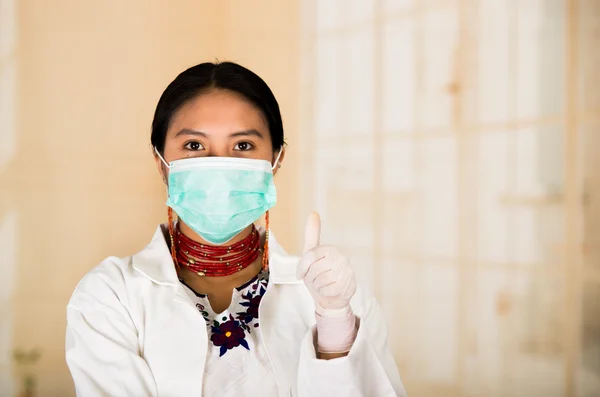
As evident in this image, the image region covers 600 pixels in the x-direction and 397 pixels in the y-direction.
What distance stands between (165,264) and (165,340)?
7.3 inches

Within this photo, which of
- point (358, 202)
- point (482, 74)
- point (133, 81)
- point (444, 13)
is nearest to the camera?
point (482, 74)

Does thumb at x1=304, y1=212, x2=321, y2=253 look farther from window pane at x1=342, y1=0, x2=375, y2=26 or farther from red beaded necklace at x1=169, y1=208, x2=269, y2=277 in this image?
window pane at x1=342, y1=0, x2=375, y2=26

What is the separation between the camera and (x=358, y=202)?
7.98 feet

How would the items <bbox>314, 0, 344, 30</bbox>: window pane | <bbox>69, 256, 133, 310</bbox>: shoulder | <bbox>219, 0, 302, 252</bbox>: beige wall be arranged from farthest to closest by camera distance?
<bbox>219, 0, 302, 252</bbox>: beige wall
<bbox>314, 0, 344, 30</bbox>: window pane
<bbox>69, 256, 133, 310</bbox>: shoulder

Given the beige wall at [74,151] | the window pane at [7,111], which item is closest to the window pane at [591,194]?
the beige wall at [74,151]

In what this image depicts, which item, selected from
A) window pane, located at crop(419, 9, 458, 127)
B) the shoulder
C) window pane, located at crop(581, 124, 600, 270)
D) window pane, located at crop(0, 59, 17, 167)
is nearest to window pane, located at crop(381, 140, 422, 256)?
window pane, located at crop(419, 9, 458, 127)

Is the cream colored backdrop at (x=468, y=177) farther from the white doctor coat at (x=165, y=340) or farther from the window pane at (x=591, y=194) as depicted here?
the white doctor coat at (x=165, y=340)

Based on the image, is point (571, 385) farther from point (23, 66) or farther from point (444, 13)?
point (23, 66)

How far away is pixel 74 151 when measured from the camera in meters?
2.10

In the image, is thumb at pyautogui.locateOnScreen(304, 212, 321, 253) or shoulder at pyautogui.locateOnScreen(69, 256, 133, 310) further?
shoulder at pyautogui.locateOnScreen(69, 256, 133, 310)

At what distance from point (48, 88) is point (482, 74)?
1.55 meters

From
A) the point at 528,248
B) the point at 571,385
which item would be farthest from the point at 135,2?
the point at 571,385

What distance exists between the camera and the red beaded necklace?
1.38 meters

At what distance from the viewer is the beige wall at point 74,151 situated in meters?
1.97
